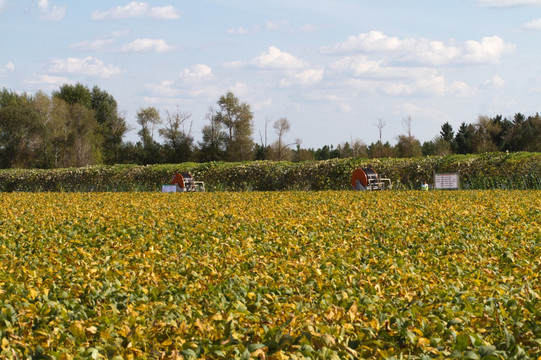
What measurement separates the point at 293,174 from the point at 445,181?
7142 millimetres

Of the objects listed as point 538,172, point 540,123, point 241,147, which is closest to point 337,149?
point 241,147

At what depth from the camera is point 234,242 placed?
333 inches

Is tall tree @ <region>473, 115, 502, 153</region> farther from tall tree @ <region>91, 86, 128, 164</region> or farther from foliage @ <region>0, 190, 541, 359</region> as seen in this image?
foliage @ <region>0, 190, 541, 359</region>

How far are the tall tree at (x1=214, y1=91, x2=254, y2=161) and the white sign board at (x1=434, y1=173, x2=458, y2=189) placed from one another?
1767 inches

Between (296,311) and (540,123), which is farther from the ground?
(540,123)

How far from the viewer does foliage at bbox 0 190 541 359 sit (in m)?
4.13

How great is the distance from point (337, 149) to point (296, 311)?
7858cm

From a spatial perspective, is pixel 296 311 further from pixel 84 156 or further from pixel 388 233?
pixel 84 156

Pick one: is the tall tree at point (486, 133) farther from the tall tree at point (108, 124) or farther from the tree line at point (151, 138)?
the tall tree at point (108, 124)

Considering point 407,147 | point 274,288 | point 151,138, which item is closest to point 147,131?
Answer: point 151,138

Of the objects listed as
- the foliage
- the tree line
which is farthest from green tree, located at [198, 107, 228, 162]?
the foliage

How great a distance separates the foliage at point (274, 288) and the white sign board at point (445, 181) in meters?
13.4

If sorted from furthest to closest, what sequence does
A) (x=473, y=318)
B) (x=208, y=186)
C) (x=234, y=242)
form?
(x=208, y=186), (x=234, y=242), (x=473, y=318)

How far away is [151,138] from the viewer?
7525 centimetres
